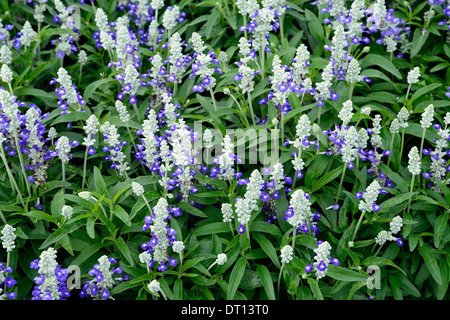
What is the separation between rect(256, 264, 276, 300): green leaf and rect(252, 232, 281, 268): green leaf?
118 mm

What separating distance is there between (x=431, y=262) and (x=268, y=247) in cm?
155

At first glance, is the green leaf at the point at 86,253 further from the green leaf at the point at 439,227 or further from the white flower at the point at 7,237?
the green leaf at the point at 439,227

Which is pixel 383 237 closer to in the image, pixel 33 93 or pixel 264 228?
pixel 264 228

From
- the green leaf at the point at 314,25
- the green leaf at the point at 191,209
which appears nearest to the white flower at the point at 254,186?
the green leaf at the point at 191,209

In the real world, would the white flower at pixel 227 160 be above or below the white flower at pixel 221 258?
above

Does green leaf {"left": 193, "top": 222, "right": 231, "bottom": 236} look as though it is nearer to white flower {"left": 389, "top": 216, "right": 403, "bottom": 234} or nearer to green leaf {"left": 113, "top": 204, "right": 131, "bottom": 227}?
green leaf {"left": 113, "top": 204, "right": 131, "bottom": 227}

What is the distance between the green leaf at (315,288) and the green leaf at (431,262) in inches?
46.6

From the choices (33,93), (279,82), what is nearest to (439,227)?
(279,82)

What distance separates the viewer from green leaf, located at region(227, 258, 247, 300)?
4664mm

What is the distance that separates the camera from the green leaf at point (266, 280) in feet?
15.3

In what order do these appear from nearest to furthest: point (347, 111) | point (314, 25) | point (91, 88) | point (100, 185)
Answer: point (347, 111) → point (100, 185) → point (91, 88) → point (314, 25)

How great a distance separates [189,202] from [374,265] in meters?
1.87

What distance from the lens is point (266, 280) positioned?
4.76 metres

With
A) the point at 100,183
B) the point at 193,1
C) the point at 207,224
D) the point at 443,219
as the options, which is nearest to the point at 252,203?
the point at 207,224
